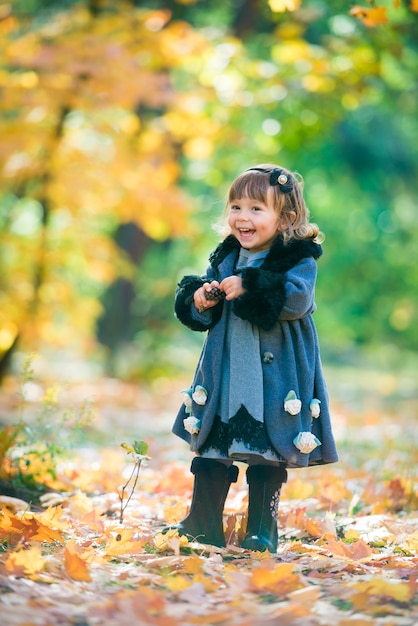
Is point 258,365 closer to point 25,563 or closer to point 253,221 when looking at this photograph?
point 253,221

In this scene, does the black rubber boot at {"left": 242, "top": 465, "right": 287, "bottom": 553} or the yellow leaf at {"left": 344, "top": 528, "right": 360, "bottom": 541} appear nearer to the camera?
the black rubber boot at {"left": 242, "top": 465, "right": 287, "bottom": 553}

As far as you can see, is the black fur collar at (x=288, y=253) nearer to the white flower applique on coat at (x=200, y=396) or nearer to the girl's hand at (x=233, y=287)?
the girl's hand at (x=233, y=287)

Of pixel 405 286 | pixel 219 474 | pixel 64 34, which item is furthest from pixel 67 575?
pixel 405 286

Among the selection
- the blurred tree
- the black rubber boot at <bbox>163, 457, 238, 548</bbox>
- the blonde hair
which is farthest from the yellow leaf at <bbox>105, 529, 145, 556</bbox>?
the blurred tree

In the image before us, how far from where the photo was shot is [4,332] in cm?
896

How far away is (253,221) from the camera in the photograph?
3199 mm

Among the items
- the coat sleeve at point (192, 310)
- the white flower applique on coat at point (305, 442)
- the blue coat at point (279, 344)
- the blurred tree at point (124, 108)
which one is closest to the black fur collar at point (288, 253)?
the blue coat at point (279, 344)

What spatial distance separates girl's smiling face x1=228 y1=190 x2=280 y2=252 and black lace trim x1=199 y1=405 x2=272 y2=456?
68 cm

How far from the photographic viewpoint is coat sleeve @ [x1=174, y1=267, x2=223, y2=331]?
322 centimetres

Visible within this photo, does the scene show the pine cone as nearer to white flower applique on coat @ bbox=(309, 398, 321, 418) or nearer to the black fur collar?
the black fur collar

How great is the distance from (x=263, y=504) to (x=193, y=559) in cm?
57

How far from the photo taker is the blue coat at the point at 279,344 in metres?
3.04

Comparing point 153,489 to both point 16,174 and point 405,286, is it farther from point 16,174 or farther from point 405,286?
point 405,286

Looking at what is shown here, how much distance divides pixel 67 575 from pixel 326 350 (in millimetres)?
27131
